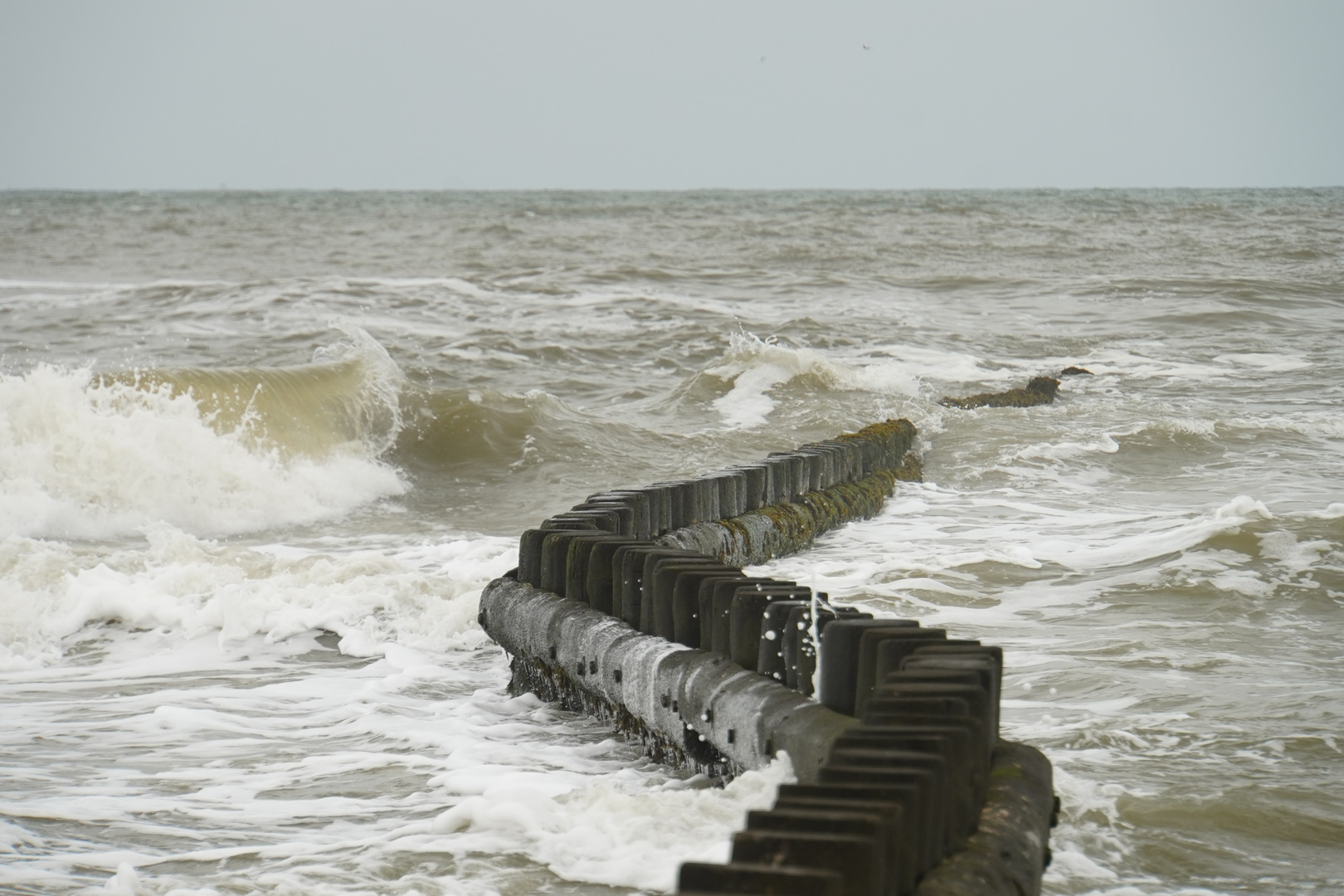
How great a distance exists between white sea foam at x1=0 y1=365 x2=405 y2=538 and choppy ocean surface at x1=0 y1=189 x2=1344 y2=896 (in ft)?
0.10

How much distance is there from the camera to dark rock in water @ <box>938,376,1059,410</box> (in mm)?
11992

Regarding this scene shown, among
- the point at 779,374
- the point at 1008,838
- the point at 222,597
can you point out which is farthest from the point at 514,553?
the point at 779,374

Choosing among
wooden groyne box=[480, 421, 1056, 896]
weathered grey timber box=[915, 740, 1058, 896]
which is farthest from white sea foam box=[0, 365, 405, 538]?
weathered grey timber box=[915, 740, 1058, 896]

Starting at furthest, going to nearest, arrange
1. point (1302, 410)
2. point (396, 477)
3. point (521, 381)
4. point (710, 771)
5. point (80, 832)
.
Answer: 1. point (521, 381)
2. point (1302, 410)
3. point (396, 477)
4. point (710, 771)
5. point (80, 832)

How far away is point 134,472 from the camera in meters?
8.64

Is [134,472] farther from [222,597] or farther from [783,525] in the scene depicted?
[783,525]

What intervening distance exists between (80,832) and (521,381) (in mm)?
10734

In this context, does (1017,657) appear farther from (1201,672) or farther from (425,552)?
(425,552)

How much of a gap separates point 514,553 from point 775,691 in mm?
3777

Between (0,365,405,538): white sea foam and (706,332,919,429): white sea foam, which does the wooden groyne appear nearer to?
(0,365,405,538): white sea foam

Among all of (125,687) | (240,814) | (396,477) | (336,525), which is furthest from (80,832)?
(396,477)

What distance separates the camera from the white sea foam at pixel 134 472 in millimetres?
8141

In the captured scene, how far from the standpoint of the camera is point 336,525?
27.3ft

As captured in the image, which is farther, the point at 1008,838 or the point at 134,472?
the point at 134,472
